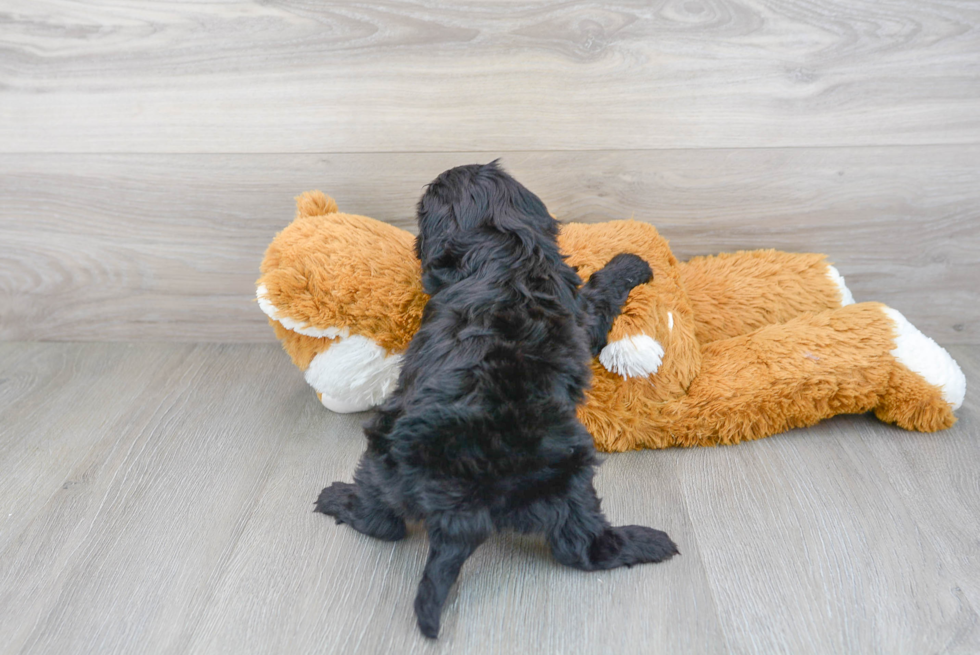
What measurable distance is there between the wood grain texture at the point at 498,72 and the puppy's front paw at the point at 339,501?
68 centimetres

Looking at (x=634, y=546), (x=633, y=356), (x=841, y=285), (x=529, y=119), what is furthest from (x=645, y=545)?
(x=529, y=119)

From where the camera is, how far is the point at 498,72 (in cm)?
131

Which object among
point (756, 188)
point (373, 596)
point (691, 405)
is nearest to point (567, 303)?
point (691, 405)

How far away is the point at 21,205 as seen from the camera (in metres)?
1.47

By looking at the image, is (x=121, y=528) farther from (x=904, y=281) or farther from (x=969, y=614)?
(x=904, y=281)

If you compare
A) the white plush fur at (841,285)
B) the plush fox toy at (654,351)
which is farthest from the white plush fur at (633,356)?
the white plush fur at (841,285)

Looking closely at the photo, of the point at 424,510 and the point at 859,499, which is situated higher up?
the point at 424,510

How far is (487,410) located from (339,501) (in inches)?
13.1

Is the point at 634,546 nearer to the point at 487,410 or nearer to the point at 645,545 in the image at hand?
the point at 645,545

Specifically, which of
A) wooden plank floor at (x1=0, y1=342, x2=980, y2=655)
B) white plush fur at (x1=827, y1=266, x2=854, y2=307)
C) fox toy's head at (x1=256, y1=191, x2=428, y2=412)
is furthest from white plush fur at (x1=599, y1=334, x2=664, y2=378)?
white plush fur at (x1=827, y1=266, x2=854, y2=307)

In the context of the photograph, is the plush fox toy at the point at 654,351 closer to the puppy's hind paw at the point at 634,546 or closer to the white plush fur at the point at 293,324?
the white plush fur at the point at 293,324

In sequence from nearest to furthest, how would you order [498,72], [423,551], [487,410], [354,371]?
[487,410], [423,551], [354,371], [498,72]

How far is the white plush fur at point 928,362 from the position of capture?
116 cm

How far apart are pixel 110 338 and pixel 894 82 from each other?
177cm
